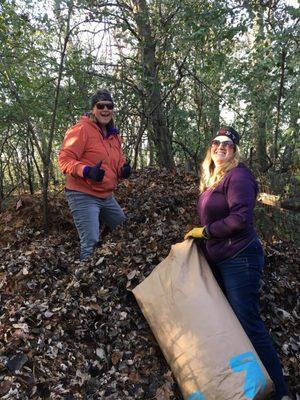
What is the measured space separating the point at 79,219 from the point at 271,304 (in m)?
2.15

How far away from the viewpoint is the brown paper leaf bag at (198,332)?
8.94ft

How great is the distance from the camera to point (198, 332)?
2918mm

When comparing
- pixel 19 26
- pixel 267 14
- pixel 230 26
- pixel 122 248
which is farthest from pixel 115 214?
pixel 267 14

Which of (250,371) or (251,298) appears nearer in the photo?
(250,371)

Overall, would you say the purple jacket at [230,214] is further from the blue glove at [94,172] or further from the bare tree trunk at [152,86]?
the bare tree trunk at [152,86]

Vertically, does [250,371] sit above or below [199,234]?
below

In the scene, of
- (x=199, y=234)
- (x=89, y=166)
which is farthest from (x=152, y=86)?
(x=199, y=234)

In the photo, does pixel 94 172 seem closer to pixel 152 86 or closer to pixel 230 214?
pixel 230 214

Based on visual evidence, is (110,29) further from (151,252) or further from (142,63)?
(151,252)

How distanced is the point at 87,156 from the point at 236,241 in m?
1.97

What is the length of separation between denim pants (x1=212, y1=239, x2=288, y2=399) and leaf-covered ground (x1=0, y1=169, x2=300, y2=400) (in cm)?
46

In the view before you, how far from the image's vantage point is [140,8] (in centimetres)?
724

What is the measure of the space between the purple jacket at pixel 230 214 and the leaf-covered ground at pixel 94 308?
99 cm

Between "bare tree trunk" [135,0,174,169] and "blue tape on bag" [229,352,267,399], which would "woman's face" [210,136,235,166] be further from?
"bare tree trunk" [135,0,174,169]
